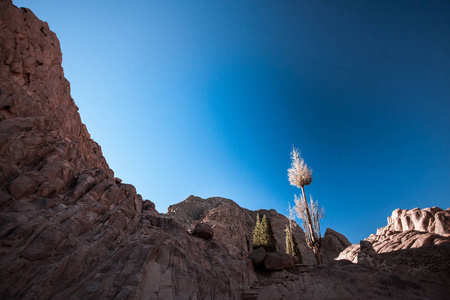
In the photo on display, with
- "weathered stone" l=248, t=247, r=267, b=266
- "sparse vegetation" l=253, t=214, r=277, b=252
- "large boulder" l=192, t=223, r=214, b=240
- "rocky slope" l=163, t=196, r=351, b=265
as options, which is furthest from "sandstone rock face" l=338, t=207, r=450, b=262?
"rocky slope" l=163, t=196, r=351, b=265

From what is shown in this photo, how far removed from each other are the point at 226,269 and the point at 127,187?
8427 millimetres

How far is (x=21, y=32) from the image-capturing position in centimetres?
1345

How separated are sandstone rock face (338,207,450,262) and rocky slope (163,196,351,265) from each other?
2909cm

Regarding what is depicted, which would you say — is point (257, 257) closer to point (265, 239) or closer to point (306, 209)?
point (306, 209)

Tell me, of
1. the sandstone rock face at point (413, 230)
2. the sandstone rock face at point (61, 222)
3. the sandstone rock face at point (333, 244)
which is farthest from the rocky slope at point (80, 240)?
the sandstone rock face at point (333, 244)

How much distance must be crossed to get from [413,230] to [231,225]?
36.1 m

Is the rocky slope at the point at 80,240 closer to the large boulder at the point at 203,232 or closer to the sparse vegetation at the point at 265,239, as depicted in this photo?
the large boulder at the point at 203,232

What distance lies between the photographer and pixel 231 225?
44.2 meters

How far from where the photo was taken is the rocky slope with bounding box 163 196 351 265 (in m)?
41.3

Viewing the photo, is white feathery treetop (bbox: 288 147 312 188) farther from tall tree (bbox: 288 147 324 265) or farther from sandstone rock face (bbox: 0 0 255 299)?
sandstone rock face (bbox: 0 0 255 299)

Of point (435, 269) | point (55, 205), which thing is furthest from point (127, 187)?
point (435, 269)

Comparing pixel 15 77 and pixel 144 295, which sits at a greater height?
pixel 15 77

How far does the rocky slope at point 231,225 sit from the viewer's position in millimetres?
41312

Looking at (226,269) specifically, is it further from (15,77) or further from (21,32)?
(21,32)
